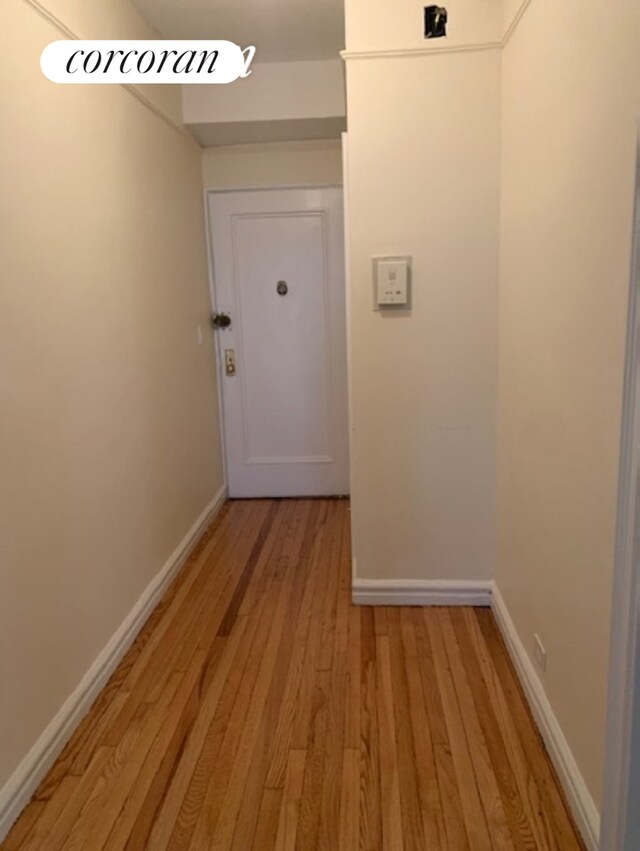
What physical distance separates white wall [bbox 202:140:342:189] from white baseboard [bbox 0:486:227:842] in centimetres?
220

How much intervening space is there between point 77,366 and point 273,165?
2175 millimetres

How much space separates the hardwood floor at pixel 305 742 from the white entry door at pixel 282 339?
1379 millimetres

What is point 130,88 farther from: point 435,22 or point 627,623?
point 627,623

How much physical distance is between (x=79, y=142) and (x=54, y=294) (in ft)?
1.93

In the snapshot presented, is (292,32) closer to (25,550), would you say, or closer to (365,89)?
(365,89)

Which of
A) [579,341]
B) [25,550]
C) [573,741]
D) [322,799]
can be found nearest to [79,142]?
[25,550]

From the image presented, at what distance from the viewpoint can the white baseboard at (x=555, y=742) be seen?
139cm

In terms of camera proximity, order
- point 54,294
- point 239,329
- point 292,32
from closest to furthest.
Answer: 1. point 54,294
2. point 292,32
3. point 239,329

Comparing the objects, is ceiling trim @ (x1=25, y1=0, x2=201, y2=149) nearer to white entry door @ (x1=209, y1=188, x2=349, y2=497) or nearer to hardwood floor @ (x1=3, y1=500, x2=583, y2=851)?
white entry door @ (x1=209, y1=188, x2=349, y2=497)

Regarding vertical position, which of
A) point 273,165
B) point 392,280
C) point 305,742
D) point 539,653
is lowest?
point 305,742

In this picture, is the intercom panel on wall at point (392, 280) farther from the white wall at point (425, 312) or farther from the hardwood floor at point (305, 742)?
the hardwood floor at point (305, 742)

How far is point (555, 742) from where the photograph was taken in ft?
5.34

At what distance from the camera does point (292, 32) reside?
9.19 ft

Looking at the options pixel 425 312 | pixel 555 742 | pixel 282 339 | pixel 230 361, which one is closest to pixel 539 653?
pixel 555 742
